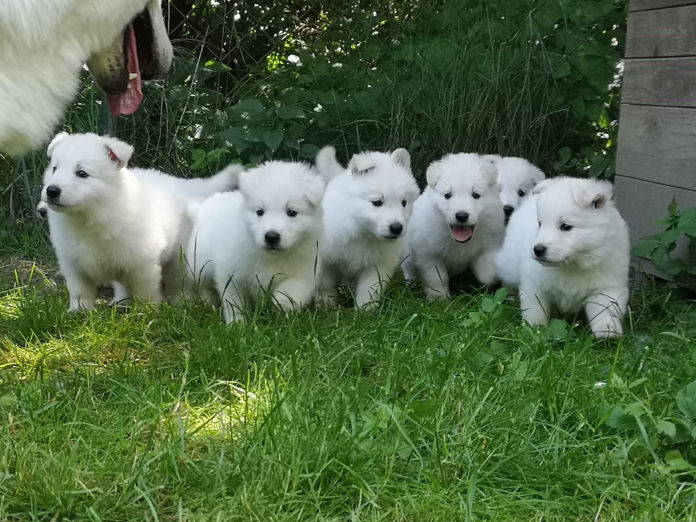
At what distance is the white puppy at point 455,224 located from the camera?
4738mm

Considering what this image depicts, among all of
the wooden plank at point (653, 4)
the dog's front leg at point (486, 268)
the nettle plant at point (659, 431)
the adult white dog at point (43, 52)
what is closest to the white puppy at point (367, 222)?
the dog's front leg at point (486, 268)

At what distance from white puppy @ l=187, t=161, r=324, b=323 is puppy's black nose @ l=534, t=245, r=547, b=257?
3.67 feet

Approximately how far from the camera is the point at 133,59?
3.09 metres

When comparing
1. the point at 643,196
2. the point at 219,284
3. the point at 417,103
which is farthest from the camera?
the point at 417,103

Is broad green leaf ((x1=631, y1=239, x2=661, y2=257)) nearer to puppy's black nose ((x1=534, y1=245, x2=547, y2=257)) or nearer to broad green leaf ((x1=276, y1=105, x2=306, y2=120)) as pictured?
puppy's black nose ((x1=534, y1=245, x2=547, y2=257))

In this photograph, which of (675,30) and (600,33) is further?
(600,33)

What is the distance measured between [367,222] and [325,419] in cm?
197

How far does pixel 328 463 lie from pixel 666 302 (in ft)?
8.71

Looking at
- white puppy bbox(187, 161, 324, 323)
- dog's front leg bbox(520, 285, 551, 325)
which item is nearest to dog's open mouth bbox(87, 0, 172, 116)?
white puppy bbox(187, 161, 324, 323)

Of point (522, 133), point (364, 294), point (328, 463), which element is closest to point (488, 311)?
point (364, 294)

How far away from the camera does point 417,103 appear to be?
6.25 meters

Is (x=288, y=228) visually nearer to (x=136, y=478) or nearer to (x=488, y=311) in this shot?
(x=488, y=311)

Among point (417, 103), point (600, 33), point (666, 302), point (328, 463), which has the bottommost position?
point (666, 302)

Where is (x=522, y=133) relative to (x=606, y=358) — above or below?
above
